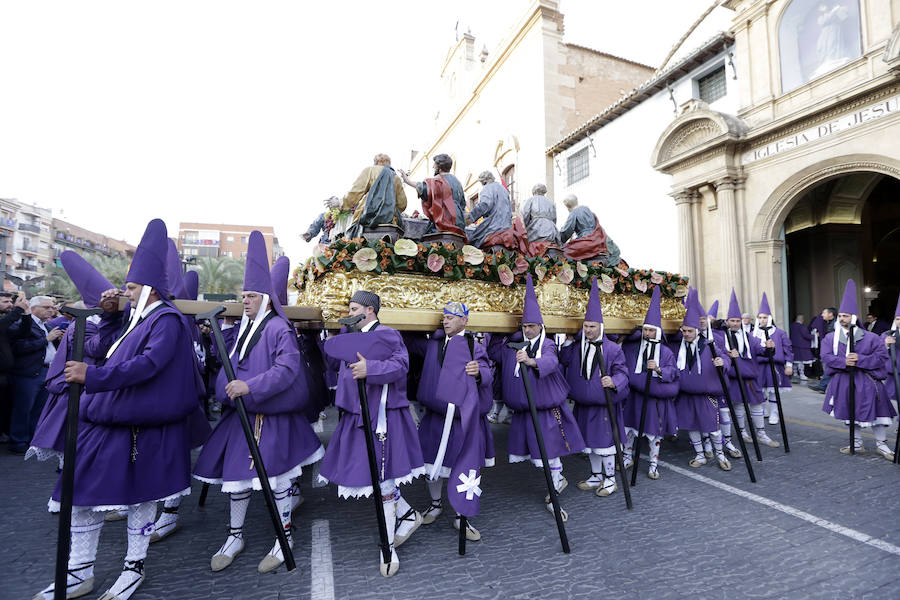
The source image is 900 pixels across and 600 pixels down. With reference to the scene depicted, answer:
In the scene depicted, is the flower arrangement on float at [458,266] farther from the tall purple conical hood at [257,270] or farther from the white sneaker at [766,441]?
the white sneaker at [766,441]

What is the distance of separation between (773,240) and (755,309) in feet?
5.69

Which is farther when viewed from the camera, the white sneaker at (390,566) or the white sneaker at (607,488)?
the white sneaker at (607,488)

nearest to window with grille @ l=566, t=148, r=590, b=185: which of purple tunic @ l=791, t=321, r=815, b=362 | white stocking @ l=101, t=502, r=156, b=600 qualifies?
purple tunic @ l=791, t=321, r=815, b=362

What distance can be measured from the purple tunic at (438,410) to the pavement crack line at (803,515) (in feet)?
8.93

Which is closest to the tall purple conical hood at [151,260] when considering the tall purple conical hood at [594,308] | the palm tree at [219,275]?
the tall purple conical hood at [594,308]

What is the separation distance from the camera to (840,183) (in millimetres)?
12297

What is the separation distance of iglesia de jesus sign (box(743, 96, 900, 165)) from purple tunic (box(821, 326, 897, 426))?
5499mm

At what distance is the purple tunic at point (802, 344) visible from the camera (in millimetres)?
12133

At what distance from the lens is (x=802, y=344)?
12195mm

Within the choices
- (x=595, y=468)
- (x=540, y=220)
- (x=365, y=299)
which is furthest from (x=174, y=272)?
(x=595, y=468)

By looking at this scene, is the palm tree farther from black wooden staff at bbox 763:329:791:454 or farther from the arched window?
black wooden staff at bbox 763:329:791:454

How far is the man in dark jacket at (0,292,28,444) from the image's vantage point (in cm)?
568

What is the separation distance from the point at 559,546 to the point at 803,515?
239 centimetres

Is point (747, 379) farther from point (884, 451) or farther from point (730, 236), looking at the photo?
point (730, 236)
